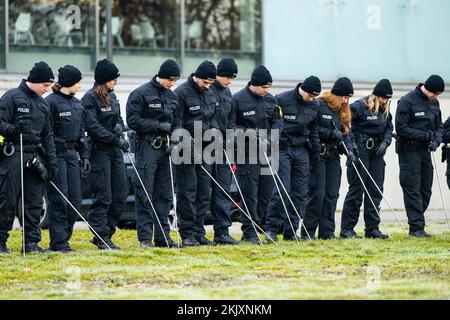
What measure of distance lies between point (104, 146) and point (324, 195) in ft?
10.4

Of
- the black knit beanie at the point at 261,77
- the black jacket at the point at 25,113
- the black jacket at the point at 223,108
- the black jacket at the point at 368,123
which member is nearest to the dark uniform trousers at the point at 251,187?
the black jacket at the point at 223,108

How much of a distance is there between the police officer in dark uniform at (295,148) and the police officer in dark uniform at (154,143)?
1.63 metres

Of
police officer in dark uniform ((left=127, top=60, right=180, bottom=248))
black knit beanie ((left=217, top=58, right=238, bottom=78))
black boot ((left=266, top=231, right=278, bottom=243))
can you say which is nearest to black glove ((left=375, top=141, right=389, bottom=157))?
black boot ((left=266, top=231, right=278, bottom=243))

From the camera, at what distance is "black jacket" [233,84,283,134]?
1571 cm

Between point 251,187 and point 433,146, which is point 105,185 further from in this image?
point 433,146

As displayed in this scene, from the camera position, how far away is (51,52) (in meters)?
23.1

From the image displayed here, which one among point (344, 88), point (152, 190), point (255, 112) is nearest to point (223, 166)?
point (255, 112)

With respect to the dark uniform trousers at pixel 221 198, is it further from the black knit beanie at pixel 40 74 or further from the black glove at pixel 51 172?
the black knit beanie at pixel 40 74

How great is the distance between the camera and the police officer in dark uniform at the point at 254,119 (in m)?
15.7

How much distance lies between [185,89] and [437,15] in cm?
1167

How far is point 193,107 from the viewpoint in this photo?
1524 cm

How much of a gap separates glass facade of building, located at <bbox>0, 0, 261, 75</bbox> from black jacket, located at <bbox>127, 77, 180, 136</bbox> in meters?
8.15

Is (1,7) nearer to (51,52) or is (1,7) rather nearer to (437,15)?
(51,52)

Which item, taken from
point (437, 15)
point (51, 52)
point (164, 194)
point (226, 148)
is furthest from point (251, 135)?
point (437, 15)
